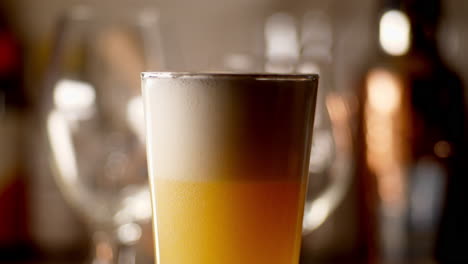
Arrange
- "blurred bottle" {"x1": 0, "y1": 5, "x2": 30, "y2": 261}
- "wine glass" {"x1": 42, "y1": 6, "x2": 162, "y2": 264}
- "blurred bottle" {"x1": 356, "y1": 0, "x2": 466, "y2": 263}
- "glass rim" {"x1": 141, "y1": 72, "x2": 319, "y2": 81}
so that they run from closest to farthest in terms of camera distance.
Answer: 1. "glass rim" {"x1": 141, "y1": 72, "x2": 319, "y2": 81}
2. "wine glass" {"x1": 42, "y1": 6, "x2": 162, "y2": 264}
3. "blurred bottle" {"x1": 356, "y1": 0, "x2": 466, "y2": 263}
4. "blurred bottle" {"x1": 0, "y1": 5, "x2": 30, "y2": 261}

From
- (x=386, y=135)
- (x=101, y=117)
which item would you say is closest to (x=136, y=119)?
(x=101, y=117)

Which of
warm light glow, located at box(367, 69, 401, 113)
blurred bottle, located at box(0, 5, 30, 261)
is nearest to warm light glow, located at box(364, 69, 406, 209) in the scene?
warm light glow, located at box(367, 69, 401, 113)

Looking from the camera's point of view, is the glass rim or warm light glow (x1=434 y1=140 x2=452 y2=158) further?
warm light glow (x1=434 y1=140 x2=452 y2=158)

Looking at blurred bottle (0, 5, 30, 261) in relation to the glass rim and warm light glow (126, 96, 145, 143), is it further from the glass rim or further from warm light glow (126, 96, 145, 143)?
the glass rim

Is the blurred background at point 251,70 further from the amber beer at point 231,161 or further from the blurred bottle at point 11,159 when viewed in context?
the amber beer at point 231,161

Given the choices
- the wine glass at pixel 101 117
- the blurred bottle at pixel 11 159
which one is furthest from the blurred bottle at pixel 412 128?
the blurred bottle at pixel 11 159

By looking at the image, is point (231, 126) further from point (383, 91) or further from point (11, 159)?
point (11, 159)

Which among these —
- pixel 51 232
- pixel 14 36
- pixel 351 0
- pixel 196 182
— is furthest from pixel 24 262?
pixel 196 182
